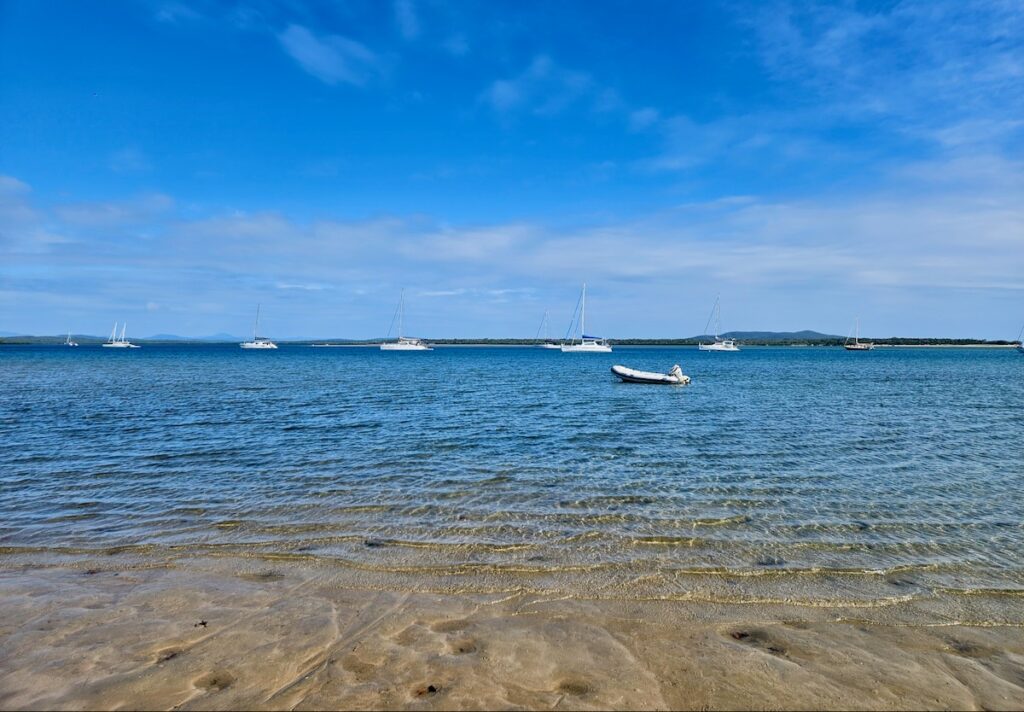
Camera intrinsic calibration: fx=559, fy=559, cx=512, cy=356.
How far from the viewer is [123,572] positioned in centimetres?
865

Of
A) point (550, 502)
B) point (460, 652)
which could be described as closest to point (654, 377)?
point (550, 502)

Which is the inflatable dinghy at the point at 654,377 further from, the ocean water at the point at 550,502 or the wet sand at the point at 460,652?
the wet sand at the point at 460,652

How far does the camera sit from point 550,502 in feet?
Result: 41.6

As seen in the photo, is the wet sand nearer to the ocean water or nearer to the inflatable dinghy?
the ocean water

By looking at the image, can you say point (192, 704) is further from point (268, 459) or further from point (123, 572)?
point (268, 459)

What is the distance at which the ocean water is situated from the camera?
8.69 m

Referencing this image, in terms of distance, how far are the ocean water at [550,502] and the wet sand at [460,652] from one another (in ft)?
2.50

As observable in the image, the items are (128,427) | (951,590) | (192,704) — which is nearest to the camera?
(192,704)

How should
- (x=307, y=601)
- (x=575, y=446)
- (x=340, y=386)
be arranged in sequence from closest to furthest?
(x=307, y=601)
(x=575, y=446)
(x=340, y=386)

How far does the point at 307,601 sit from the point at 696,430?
64.7 ft

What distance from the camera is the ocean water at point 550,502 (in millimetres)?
8688

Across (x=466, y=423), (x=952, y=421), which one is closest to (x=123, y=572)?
(x=466, y=423)

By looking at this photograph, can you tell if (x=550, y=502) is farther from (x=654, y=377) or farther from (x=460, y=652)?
(x=654, y=377)

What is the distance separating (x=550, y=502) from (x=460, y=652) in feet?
22.1
